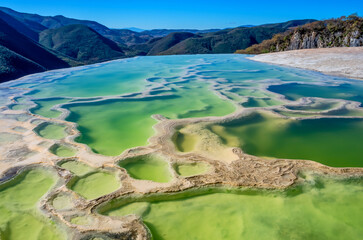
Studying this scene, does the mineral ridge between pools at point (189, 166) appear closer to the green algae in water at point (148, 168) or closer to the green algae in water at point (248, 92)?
the green algae in water at point (148, 168)

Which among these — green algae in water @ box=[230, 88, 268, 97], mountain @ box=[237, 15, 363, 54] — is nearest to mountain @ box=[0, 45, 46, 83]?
green algae in water @ box=[230, 88, 268, 97]

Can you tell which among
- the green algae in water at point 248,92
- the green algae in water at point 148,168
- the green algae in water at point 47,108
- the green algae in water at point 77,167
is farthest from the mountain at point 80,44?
the green algae in water at point 148,168

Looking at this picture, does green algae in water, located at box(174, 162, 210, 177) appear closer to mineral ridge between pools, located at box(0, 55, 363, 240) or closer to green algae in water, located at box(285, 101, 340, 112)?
mineral ridge between pools, located at box(0, 55, 363, 240)

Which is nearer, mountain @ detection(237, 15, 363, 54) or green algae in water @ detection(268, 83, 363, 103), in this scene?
green algae in water @ detection(268, 83, 363, 103)

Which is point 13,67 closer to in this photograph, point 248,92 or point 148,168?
point 248,92

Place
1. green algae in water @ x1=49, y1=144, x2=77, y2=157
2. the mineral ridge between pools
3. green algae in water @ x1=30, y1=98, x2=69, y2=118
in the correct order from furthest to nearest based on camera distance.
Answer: green algae in water @ x1=30, y1=98, x2=69, y2=118 → green algae in water @ x1=49, y1=144, x2=77, y2=157 → the mineral ridge between pools

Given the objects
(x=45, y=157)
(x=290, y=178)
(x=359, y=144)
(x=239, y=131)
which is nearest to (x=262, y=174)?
(x=290, y=178)

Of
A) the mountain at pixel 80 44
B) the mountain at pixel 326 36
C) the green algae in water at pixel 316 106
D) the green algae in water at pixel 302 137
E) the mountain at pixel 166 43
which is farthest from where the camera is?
the mountain at pixel 166 43

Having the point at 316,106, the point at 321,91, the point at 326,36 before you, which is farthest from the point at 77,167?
the point at 326,36
